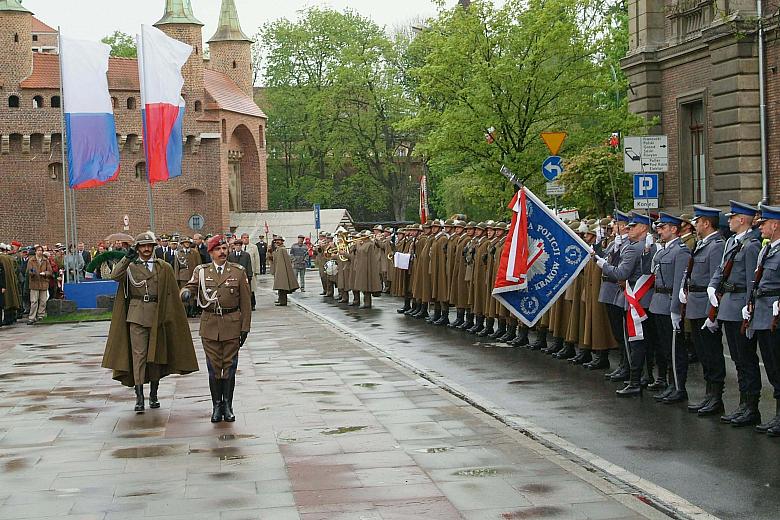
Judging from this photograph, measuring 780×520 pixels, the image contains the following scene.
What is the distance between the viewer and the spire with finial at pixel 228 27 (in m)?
84.5

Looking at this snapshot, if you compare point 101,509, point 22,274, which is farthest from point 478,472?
point 22,274

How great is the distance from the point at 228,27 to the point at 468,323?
6826 centimetres

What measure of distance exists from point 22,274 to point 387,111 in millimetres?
52750

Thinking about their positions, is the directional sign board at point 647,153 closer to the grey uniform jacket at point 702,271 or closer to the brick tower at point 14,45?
the grey uniform jacket at point 702,271

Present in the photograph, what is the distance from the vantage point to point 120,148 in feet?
234

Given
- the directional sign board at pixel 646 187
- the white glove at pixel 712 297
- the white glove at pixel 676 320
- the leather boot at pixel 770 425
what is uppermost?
the directional sign board at pixel 646 187

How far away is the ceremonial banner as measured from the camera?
14.5 m

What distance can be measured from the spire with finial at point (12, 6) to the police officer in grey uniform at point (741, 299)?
6308 centimetres

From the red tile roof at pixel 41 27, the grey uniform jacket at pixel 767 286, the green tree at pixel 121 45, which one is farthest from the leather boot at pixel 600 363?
the red tile roof at pixel 41 27

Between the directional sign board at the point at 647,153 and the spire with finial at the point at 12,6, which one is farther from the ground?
the spire with finial at the point at 12,6

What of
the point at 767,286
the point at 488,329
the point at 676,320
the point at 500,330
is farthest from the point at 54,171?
the point at 767,286

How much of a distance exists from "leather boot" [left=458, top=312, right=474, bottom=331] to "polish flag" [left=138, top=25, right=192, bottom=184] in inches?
388

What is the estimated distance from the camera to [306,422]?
36.3ft

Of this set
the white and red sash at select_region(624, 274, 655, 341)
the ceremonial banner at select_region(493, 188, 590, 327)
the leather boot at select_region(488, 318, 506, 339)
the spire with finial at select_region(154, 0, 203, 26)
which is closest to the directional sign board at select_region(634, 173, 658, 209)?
the leather boot at select_region(488, 318, 506, 339)
